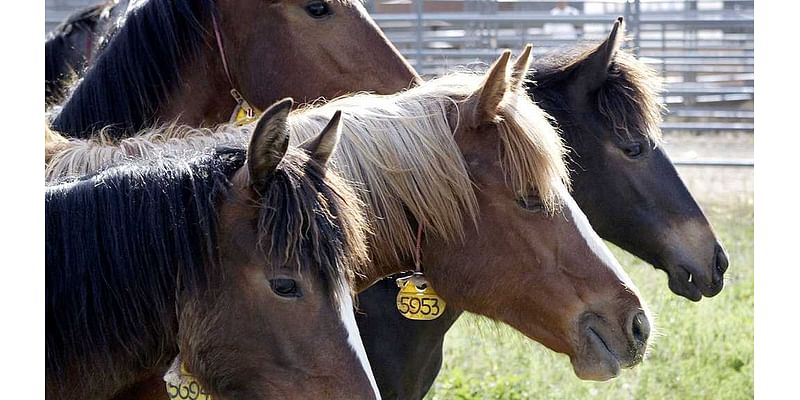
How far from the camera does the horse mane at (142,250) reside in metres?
2.26

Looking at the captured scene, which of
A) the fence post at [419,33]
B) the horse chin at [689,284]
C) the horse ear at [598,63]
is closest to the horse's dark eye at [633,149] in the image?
the horse ear at [598,63]

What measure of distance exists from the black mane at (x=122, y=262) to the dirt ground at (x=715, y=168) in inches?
291

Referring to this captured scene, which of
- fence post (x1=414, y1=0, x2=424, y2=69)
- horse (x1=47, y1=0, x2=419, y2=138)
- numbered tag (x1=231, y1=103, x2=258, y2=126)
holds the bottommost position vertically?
fence post (x1=414, y1=0, x2=424, y2=69)

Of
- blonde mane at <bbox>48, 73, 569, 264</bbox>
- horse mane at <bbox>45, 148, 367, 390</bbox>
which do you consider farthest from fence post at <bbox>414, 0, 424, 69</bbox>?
horse mane at <bbox>45, 148, 367, 390</bbox>

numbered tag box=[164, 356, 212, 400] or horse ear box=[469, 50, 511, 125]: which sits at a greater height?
horse ear box=[469, 50, 511, 125]

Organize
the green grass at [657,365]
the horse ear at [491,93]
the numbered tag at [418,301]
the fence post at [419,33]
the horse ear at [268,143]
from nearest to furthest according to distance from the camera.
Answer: the horse ear at [268,143]
the horse ear at [491,93]
the numbered tag at [418,301]
the green grass at [657,365]
the fence post at [419,33]

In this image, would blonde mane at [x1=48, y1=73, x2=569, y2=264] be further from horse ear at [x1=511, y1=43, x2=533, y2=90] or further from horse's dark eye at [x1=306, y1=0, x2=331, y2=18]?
horse's dark eye at [x1=306, y1=0, x2=331, y2=18]

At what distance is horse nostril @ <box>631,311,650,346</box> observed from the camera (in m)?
3.07

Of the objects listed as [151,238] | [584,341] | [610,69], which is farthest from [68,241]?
[610,69]

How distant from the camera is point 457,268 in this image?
10.1 ft

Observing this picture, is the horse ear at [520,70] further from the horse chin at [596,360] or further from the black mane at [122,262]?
the black mane at [122,262]

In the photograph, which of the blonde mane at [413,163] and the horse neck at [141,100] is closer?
the blonde mane at [413,163]

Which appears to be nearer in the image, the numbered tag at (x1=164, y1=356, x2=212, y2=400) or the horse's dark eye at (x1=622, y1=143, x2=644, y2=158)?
the numbered tag at (x1=164, y1=356, x2=212, y2=400)
